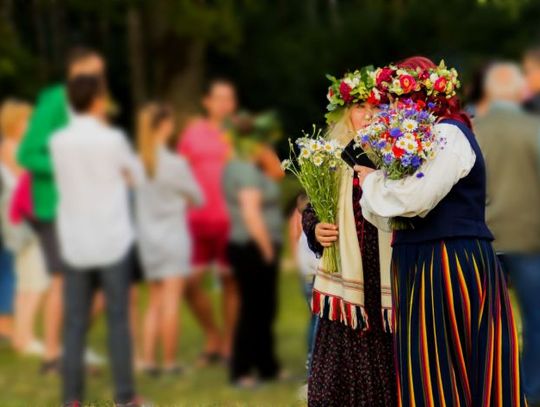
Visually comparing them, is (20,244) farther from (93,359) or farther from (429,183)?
(429,183)

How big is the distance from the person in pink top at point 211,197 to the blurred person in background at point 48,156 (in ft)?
3.69

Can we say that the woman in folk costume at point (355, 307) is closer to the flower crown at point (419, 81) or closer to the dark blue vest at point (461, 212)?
the flower crown at point (419, 81)

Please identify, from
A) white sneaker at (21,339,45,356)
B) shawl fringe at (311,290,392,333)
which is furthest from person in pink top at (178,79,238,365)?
shawl fringe at (311,290,392,333)

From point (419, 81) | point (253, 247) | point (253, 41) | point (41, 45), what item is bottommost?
point (253, 247)

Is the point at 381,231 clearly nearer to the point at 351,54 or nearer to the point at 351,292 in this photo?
the point at 351,292

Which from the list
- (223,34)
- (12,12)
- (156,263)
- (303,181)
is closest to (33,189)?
(156,263)

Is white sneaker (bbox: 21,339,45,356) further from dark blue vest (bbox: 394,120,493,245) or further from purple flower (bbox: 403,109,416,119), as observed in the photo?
purple flower (bbox: 403,109,416,119)

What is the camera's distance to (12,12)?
18922 millimetres

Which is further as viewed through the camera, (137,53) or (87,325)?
(137,53)

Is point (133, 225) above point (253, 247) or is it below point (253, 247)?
above

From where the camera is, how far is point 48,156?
884cm

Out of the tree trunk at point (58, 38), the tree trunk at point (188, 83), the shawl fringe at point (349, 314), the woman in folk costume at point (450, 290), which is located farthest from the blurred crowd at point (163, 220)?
the tree trunk at point (58, 38)

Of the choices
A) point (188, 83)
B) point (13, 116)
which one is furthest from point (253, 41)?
point (13, 116)

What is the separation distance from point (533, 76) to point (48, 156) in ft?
10.6
